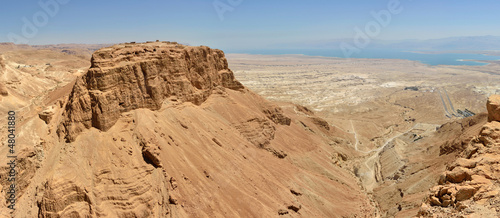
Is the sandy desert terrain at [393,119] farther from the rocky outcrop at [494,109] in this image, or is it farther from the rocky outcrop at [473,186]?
the rocky outcrop at [473,186]

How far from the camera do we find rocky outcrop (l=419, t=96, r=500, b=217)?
13.8m

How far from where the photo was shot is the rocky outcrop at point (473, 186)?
13781 mm

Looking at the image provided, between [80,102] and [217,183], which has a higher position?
[80,102]

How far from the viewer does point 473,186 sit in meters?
14.8

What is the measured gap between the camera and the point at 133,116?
29.4 metres

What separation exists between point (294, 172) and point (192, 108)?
1475cm

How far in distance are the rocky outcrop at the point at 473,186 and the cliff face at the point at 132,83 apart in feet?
82.9

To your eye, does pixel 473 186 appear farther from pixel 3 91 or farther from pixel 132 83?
pixel 3 91

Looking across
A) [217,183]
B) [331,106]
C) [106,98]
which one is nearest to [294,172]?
[217,183]

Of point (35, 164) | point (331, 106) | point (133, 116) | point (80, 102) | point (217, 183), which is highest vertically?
point (80, 102)

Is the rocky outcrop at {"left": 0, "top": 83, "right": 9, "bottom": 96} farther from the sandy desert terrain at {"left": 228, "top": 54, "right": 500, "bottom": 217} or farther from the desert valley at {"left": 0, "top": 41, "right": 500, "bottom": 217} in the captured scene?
the sandy desert terrain at {"left": 228, "top": 54, "right": 500, "bottom": 217}

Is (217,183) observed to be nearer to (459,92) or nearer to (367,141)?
(367,141)

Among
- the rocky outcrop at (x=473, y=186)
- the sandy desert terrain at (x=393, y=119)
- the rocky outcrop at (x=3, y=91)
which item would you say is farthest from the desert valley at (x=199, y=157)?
the sandy desert terrain at (x=393, y=119)

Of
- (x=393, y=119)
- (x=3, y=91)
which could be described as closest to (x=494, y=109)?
(x=3, y=91)
